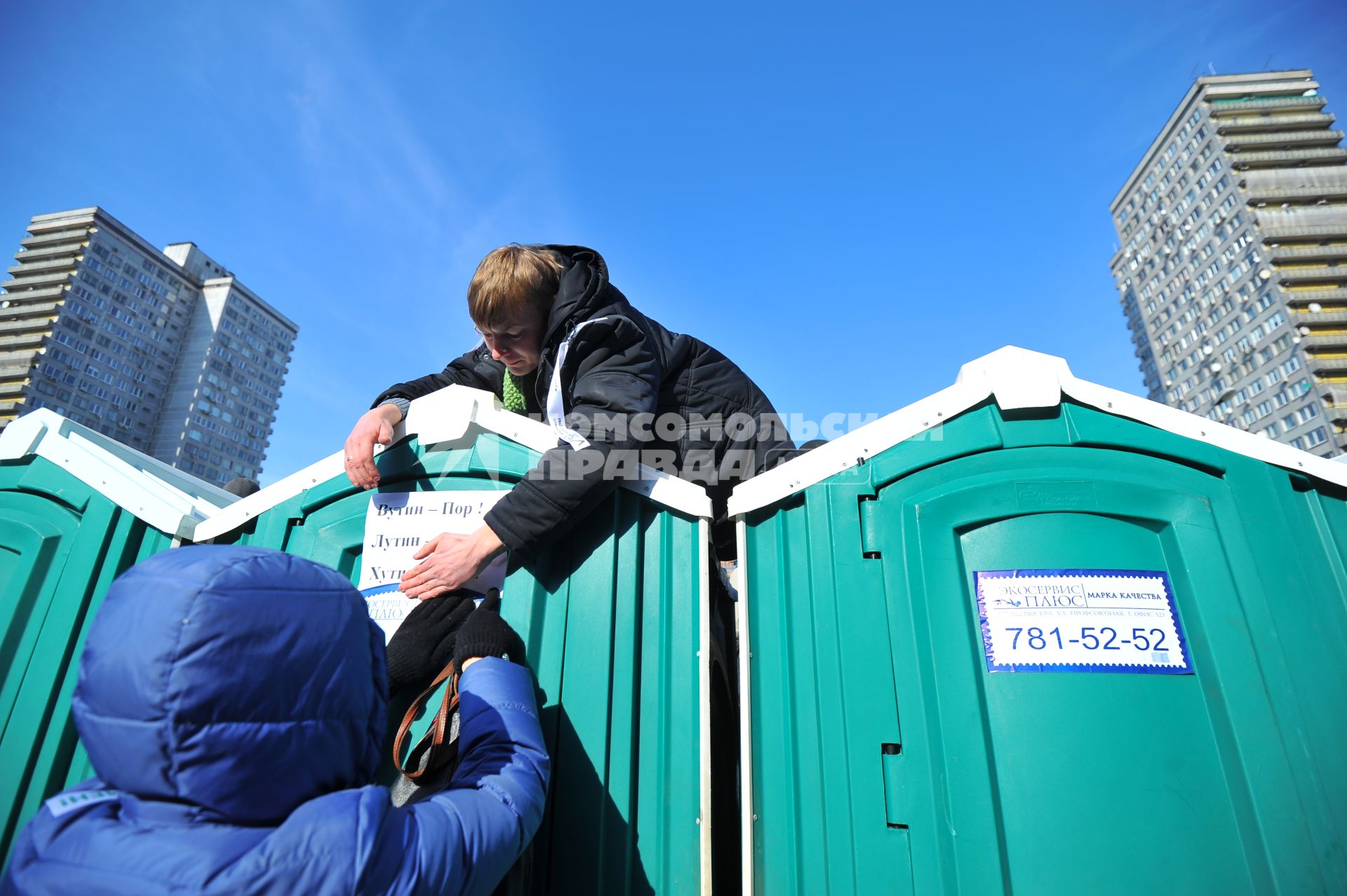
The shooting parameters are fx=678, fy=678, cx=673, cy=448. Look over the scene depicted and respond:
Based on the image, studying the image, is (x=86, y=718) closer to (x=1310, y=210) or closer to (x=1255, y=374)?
(x=1255, y=374)

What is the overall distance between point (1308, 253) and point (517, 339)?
68.8 meters

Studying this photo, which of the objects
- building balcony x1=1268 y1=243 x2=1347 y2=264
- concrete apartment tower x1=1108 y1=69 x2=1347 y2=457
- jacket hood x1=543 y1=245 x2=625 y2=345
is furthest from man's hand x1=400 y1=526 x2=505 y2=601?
building balcony x1=1268 y1=243 x2=1347 y2=264

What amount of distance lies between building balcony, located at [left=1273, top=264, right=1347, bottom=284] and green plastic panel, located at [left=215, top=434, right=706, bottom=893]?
6498 centimetres

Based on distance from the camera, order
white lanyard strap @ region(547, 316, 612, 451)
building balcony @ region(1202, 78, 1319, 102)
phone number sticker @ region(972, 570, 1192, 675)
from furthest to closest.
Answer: building balcony @ region(1202, 78, 1319, 102) < white lanyard strap @ region(547, 316, 612, 451) < phone number sticker @ region(972, 570, 1192, 675)

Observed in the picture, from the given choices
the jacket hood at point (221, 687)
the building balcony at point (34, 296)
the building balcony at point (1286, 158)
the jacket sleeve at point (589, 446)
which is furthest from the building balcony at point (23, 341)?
the building balcony at point (1286, 158)

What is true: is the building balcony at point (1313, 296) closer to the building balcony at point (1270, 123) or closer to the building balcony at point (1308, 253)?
the building balcony at point (1308, 253)

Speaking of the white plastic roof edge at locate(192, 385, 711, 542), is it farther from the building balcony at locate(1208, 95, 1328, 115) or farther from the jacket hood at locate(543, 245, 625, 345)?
the building balcony at locate(1208, 95, 1328, 115)

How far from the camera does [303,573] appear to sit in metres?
1.21

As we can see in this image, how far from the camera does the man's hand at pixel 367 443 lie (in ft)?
8.54

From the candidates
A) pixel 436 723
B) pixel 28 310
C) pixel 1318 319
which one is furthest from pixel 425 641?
pixel 28 310

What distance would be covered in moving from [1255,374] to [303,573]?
6543 centimetres

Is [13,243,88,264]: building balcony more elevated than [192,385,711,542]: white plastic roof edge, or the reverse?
[13,243,88,264]: building balcony

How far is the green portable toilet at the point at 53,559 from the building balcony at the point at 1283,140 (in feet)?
240

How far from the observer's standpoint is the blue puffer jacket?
1.00m
